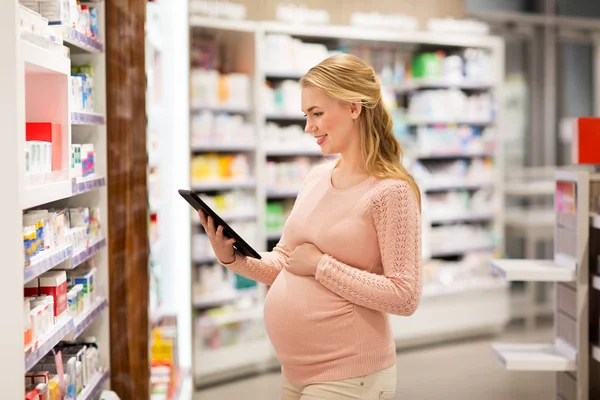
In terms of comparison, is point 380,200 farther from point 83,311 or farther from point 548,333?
point 548,333

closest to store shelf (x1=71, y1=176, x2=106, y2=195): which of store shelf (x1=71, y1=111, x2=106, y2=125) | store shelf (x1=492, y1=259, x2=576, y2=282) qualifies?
store shelf (x1=71, y1=111, x2=106, y2=125)

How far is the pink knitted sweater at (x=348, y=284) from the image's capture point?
2.34 metres

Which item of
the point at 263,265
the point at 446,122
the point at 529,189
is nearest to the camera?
the point at 263,265

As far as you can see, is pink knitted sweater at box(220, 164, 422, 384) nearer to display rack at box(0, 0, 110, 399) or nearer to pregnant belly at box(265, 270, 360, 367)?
pregnant belly at box(265, 270, 360, 367)

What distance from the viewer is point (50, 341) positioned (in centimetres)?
266

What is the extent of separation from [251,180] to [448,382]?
2.24m

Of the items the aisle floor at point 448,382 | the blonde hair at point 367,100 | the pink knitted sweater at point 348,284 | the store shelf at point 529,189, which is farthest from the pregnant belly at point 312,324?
the store shelf at point 529,189

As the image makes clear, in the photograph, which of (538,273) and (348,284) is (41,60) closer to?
(348,284)

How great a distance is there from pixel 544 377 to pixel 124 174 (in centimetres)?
358

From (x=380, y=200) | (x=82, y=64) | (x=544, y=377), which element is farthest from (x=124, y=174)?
(x=544, y=377)

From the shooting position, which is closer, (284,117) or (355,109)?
(355,109)

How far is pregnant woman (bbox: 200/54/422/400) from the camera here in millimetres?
2352

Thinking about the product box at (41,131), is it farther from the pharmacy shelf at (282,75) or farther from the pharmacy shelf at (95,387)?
the pharmacy shelf at (282,75)

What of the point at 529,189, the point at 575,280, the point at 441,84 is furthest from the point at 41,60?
the point at 529,189
